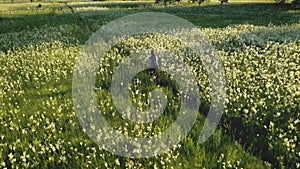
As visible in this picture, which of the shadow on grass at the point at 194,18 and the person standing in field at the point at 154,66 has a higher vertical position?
the shadow on grass at the point at 194,18

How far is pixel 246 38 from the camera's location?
53.5 feet

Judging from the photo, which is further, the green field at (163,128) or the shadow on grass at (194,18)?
the shadow on grass at (194,18)

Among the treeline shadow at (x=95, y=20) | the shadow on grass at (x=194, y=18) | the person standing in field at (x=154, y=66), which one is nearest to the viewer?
the person standing in field at (x=154, y=66)

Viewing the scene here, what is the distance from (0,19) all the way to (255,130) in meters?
34.9

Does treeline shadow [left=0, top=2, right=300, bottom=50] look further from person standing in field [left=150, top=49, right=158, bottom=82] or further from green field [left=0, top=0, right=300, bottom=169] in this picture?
green field [left=0, top=0, right=300, bottom=169]

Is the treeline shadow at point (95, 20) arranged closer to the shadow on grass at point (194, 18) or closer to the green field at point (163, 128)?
the shadow on grass at point (194, 18)

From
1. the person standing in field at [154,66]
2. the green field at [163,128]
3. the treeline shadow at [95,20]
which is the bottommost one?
the green field at [163,128]

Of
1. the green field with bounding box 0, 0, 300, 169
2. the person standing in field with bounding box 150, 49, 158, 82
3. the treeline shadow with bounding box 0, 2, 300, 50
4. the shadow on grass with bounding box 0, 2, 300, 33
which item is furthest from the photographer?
the shadow on grass with bounding box 0, 2, 300, 33

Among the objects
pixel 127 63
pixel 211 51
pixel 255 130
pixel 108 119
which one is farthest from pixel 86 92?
pixel 211 51

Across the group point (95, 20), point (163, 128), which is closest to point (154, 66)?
point (163, 128)

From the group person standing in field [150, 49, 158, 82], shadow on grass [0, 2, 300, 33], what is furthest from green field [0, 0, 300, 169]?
shadow on grass [0, 2, 300, 33]

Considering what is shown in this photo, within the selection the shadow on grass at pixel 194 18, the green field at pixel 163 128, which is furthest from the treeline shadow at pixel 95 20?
the green field at pixel 163 128

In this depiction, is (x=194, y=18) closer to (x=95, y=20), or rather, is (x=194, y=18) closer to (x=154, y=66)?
(x=95, y=20)

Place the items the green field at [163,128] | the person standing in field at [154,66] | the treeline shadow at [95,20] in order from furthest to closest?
the treeline shadow at [95,20] < the person standing in field at [154,66] < the green field at [163,128]
